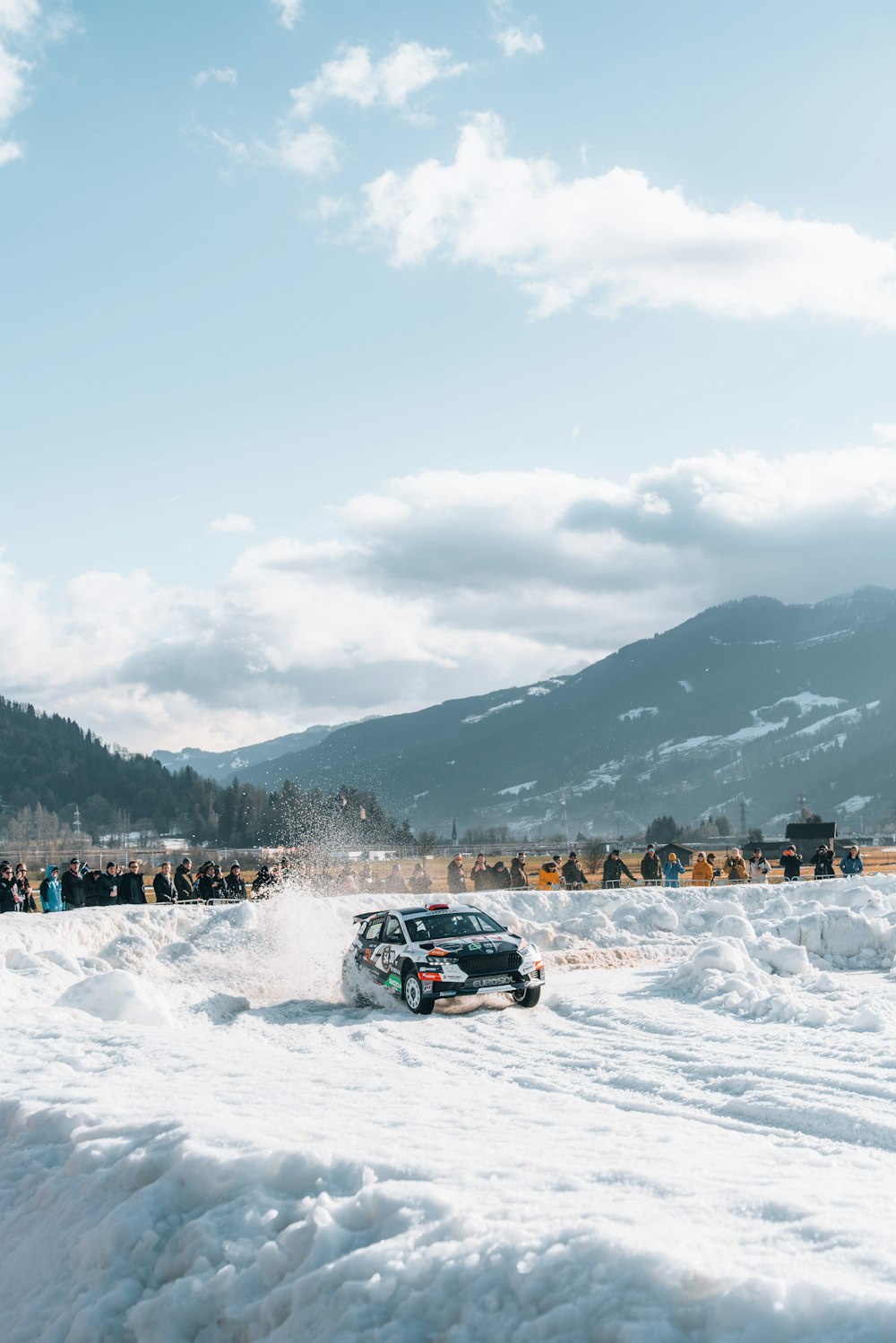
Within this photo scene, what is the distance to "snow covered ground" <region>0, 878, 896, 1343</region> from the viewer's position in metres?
4.43

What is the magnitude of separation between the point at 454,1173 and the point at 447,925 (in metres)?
10.8

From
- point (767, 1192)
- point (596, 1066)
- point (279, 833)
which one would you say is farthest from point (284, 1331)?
point (279, 833)

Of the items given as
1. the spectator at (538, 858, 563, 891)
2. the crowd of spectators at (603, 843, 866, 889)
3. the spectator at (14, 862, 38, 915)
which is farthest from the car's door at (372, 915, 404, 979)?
the crowd of spectators at (603, 843, 866, 889)

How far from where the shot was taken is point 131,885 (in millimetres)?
23438

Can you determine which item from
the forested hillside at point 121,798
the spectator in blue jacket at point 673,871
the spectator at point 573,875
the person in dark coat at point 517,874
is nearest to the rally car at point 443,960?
the person in dark coat at point 517,874

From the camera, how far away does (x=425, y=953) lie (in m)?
15.7

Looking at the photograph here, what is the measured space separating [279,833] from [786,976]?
337 feet

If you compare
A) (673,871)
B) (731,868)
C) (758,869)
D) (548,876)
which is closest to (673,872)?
(673,871)

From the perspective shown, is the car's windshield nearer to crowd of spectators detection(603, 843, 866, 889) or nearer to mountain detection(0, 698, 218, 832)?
crowd of spectators detection(603, 843, 866, 889)

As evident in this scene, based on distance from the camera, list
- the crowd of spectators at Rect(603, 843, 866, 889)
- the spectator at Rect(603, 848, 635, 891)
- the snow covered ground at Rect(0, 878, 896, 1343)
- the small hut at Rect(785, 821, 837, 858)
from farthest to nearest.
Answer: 1. the small hut at Rect(785, 821, 837, 858)
2. the crowd of spectators at Rect(603, 843, 866, 889)
3. the spectator at Rect(603, 848, 635, 891)
4. the snow covered ground at Rect(0, 878, 896, 1343)

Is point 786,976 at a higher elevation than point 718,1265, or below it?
below

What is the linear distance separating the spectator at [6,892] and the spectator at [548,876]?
11477mm

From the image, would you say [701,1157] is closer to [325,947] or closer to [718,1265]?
[718,1265]

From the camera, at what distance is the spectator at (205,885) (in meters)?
25.0
